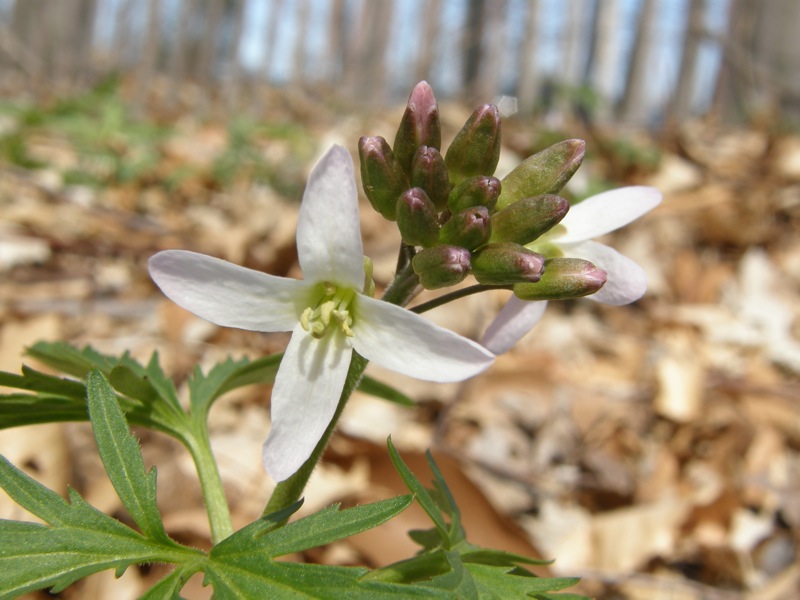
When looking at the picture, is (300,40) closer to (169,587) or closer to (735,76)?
(735,76)

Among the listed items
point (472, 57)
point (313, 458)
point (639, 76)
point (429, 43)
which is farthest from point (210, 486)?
point (639, 76)

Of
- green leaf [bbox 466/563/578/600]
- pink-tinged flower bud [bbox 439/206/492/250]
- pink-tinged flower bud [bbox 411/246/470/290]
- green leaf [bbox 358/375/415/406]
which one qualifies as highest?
pink-tinged flower bud [bbox 439/206/492/250]

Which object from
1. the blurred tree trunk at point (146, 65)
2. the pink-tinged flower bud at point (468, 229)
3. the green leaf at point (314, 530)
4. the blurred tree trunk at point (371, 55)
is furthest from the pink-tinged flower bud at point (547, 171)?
the blurred tree trunk at point (371, 55)

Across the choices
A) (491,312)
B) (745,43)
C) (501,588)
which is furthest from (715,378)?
(745,43)

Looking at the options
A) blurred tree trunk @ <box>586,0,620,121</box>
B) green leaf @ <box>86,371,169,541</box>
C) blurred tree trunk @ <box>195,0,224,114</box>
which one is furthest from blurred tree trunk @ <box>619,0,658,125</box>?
green leaf @ <box>86,371,169,541</box>

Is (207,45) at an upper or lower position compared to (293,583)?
lower

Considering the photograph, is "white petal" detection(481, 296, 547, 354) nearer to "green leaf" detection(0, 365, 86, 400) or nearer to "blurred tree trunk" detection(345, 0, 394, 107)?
"green leaf" detection(0, 365, 86, 400)

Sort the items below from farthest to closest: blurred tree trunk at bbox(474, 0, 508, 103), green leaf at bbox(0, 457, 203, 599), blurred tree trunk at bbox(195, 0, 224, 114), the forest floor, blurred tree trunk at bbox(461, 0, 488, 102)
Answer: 1. blurred tree trunk at bbox(195, 0, 224, 114)
2. blurred tree trunk at bbox(461, 0, 488, 102)
3. blurred tree trunk at bbox(474, 0, 508, 103)
4. the forest floor
5. green leaf at bbox(0, 457, 203, 599)

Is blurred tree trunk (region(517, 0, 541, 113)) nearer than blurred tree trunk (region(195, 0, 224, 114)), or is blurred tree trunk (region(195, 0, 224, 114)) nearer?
blurred tree trunk (region(517, 0, 541, 113))
